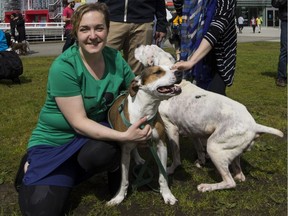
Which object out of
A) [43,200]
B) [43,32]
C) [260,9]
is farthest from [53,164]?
[260,9]

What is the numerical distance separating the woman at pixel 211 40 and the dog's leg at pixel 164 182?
0.84 meters

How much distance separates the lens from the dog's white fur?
339cm

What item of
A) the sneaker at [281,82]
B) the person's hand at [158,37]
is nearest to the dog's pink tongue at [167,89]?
the person's hand at [158,37]

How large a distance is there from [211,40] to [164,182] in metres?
1.42

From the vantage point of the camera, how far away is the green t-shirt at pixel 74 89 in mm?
3072

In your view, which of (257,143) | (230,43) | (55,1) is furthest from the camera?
(55,1)

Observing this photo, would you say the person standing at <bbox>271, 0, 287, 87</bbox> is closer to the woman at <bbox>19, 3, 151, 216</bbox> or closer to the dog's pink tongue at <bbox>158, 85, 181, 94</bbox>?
the woman at <bbox>19, 3, 151, 216</bbox>

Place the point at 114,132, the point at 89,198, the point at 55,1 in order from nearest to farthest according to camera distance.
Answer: the point at 114,132, the point at 89,198, the point at 55,1

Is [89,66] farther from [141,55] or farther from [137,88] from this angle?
[141,55]

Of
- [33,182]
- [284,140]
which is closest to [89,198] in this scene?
[33,182]

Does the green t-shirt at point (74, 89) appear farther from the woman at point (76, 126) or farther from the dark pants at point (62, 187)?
the dark pants at point (62, 187)

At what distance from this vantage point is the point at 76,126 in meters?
3.08

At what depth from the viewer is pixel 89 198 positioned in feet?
11.4

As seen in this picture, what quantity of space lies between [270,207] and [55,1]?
3666cm
